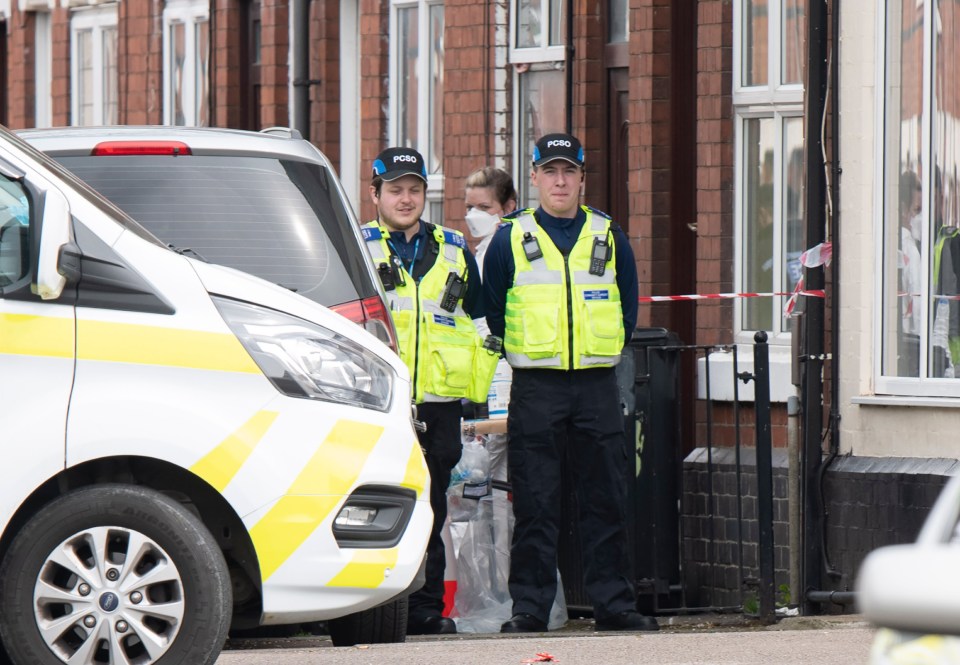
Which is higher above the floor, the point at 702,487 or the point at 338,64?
the point at 338,64

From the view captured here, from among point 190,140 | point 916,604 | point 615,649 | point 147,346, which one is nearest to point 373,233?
point 190,140

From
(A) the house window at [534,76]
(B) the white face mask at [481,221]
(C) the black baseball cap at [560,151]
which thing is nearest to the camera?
(C) the black baseball cap at [560,151]

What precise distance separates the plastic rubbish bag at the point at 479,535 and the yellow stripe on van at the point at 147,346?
13.2 feet

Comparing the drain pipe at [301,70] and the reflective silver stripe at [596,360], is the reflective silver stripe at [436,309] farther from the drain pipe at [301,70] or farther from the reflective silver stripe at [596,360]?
the drain pipe at [301,70]

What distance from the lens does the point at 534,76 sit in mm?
14414

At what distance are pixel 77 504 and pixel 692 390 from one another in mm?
6219

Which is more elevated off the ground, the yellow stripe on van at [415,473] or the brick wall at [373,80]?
the brick wall at [373,80]

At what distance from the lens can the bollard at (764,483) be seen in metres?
9.66

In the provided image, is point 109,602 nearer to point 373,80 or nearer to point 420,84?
point 420,84

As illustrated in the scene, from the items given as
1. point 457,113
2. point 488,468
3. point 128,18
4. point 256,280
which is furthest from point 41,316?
point 128,18

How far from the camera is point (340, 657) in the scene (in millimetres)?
7781

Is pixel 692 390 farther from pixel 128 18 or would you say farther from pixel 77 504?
pixel 128 18

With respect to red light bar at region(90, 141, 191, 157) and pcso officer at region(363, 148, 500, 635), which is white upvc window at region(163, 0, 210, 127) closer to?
pcso officer at region(363, 148, 500, 635)

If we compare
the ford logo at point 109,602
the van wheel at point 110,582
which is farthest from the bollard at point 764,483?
the ford logo at point 109,602
